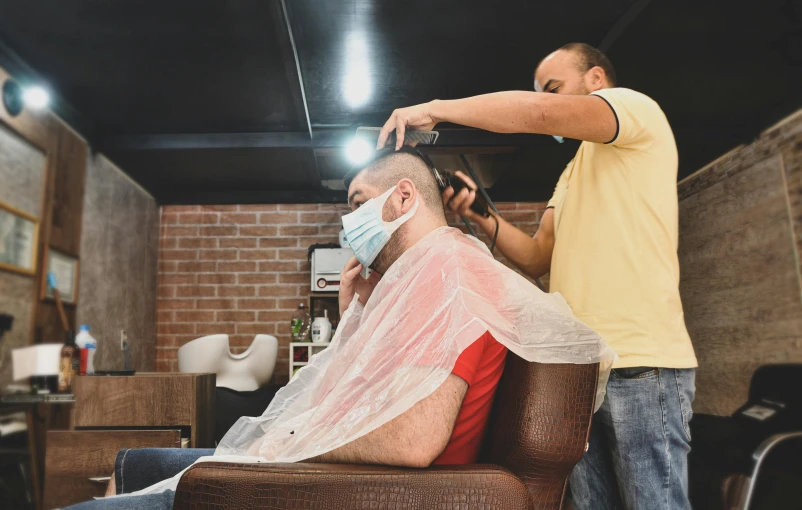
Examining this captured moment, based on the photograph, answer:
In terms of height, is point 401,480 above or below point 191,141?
below

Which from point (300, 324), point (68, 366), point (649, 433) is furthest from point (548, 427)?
point (300, 324)

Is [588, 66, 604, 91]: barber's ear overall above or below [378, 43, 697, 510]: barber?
above

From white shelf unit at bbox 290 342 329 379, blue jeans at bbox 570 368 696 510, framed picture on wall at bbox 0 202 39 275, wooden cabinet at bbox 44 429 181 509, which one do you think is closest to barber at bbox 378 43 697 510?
blue jeans at bbox 570 368 696 510

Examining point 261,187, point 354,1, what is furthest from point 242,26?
point 261,187

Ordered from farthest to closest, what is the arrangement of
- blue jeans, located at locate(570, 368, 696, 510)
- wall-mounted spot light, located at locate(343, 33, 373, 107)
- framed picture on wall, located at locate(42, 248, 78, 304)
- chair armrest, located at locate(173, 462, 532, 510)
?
framed picture on wall, located at locate(42, 248, 78, 304) → wall-mounted spot light, located at locate(343, 33, 373, 107) → blue jeans, located at locate(570, 368, 696, 510) → chair armrest, located at locate(173, 462, 532, 510)

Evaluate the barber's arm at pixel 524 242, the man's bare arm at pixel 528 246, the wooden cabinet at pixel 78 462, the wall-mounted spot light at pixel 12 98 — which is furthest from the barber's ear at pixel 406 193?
the wall-mounted spot light at pixel 12 98

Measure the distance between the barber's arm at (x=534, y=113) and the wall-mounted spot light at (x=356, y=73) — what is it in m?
1.67

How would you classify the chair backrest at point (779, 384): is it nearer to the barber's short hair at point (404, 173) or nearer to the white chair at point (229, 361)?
the barber's short hair at point (404, 173)

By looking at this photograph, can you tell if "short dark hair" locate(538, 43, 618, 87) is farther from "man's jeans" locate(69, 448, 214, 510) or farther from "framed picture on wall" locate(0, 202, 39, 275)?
"framed picture on wall" locate(0, 202, 39, 275)

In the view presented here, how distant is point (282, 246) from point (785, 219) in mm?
3533

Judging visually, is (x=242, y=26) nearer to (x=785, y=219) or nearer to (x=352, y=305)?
(x=352, y=305)

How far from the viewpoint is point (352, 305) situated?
155cm

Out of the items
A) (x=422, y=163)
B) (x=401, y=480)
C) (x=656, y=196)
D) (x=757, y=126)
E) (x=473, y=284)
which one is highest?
(x=757, y=126)

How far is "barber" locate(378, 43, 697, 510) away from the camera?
1.19 meters
